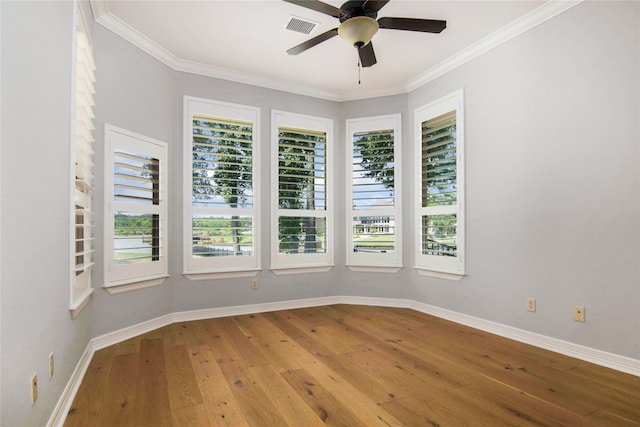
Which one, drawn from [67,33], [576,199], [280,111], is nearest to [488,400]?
[576,199]

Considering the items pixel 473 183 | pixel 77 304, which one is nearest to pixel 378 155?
pixel 473 183

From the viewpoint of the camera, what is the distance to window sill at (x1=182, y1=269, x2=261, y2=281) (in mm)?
3917

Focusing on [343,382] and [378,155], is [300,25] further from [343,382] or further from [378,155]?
[343,382]

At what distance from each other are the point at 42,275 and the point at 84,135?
47.6 inches

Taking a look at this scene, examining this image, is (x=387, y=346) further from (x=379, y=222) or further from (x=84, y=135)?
(x=84, y=135)

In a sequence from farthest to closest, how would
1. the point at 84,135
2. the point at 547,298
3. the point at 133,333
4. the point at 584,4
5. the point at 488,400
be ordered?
the point at 133,333 → the point at 547,298 → the point at 584,4 → the point at 84,135 → the point at 488,400

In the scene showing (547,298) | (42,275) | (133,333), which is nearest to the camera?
(42,275)

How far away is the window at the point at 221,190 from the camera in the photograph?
3.92m

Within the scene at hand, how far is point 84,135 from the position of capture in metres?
2.47

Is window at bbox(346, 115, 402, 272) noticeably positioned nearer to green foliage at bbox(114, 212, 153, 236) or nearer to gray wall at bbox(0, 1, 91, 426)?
green foliage at bbox(114, 212, 153, 236)

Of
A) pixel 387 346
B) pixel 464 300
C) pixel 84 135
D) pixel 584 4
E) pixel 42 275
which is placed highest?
pixel 584 4

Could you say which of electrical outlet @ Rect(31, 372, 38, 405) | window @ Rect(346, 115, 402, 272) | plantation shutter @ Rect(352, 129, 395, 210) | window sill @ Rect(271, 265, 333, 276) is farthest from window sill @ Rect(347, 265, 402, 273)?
electrical outlet @ Rect(31, 372, 38, 405)

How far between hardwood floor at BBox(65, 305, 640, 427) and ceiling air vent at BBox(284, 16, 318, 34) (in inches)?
112

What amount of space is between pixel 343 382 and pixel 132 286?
216cm
